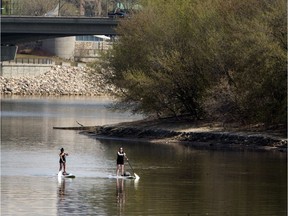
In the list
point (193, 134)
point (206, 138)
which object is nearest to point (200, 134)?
point (193, 134)

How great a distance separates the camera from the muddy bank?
64.6 meters

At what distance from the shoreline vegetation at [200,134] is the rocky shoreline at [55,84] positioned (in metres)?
75.2

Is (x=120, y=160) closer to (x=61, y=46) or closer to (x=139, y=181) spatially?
(x=139, y=181)

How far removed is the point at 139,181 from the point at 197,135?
19.6 metres

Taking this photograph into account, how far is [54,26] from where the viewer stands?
382 ft

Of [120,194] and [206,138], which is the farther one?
[206,138]

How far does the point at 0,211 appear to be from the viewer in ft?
129

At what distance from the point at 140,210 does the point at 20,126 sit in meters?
44.3

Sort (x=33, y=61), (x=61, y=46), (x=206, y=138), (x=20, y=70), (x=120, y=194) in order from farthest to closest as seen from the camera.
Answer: (x=61, y=46)
(x=33, y=61)
(x=20, y=70)
(x=206, y=138)
(x=120, y=194)

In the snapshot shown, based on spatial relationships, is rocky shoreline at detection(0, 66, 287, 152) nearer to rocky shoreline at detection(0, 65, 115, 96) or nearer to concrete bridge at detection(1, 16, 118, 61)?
concrete bridge at detection(1, 16, 118, 61)

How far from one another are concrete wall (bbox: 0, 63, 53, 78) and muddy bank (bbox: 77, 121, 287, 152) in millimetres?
78869

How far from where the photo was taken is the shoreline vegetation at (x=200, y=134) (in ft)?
212

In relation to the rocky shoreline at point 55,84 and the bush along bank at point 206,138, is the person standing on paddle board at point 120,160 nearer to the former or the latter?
the bush along bank at point 206,138

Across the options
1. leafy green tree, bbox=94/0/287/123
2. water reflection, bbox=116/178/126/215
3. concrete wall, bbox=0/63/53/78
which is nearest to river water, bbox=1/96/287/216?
water reflection, bbox=116/178/126/215
